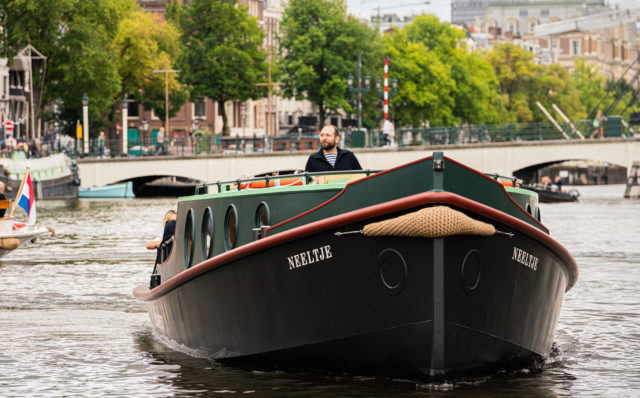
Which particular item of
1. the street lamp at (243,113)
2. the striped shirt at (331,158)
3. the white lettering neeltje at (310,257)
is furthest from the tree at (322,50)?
the white lettering neeltje at (310,257)

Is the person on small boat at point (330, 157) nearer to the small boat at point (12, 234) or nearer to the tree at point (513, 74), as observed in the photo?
the small boat at point (12, 234)

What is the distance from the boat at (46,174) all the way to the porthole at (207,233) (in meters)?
50.1

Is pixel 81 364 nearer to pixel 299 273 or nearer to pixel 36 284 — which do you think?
pixel 299 273

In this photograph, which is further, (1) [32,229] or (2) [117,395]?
(1) [32,229]

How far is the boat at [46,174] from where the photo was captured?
65750mm

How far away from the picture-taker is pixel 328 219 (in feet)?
39.3

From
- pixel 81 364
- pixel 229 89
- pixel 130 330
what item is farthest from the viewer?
pixel 229 89

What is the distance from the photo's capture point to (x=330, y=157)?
14211 mm

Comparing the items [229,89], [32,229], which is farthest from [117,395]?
[229,89]

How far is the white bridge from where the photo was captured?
76.8 metres

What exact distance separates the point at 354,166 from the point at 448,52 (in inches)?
3495

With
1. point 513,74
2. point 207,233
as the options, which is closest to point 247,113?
point 513,74

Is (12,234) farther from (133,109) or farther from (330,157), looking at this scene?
(133,109)

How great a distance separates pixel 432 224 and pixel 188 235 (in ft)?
14.2
